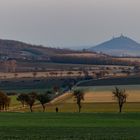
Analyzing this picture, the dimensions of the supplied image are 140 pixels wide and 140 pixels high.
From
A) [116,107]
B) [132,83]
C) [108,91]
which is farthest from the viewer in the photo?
[132,83]

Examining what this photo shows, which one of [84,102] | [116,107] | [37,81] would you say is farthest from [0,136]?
[37,81]

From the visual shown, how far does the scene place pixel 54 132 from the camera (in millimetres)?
34969

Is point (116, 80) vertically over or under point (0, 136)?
over

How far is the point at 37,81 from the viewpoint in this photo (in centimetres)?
15775

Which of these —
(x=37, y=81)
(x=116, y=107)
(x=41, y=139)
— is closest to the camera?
(x=41, y=139)

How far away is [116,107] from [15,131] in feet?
186

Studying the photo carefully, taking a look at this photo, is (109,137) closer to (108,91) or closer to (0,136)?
(0,136)

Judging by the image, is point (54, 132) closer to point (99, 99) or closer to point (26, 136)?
point (26, 136)

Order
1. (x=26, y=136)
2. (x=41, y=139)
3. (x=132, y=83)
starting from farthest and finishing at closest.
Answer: (x=132, y=83) → (x=26, y=136) → (x=41, y=139)

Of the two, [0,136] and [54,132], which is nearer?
[0,136]

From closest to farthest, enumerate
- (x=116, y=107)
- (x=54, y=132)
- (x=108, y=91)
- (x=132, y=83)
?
(x=54, y=132) < (x=116, y=107) < (x=108, y=91) < (x=132, y=83)

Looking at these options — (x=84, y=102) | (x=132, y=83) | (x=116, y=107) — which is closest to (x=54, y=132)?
(x=116, y=107)

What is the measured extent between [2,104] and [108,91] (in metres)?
34.5

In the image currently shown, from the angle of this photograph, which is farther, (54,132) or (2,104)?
(2,104)
